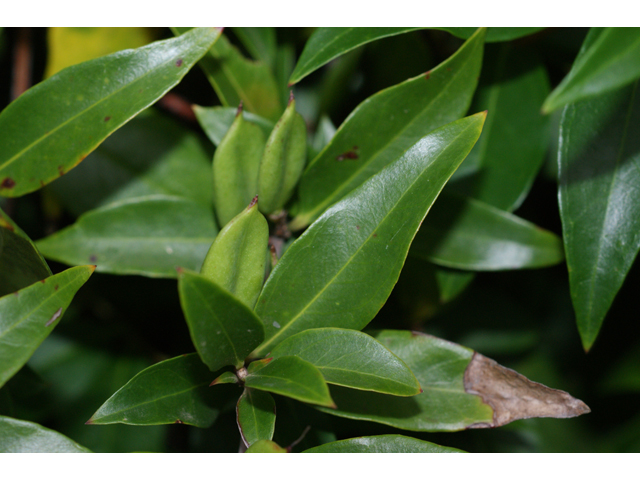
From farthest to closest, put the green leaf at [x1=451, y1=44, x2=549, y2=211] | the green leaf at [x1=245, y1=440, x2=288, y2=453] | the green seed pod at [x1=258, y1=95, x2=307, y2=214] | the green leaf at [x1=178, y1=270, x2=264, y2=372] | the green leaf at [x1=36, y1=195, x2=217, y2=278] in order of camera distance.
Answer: the green leaf at [x1=451, y1=44, x2=549, y2=211] → the green leaf at [x1=36, y1=195, x2=217, y2=278] → the green seed pod at [x1=258, y1=95, x2=307, y2=214] → the green leaf at [x1=245, y1=440, x2=288, y2=453] → the green leaf at [x1=178, y1=270, x2=264, y2=372]

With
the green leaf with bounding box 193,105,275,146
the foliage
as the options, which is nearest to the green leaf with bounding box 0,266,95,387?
the foliage

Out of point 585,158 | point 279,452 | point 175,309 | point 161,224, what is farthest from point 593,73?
point 175,309

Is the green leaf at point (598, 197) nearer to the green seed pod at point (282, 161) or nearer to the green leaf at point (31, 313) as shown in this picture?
the green seed pod at point (282, 161)

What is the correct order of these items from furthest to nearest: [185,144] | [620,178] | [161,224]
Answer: [185,144]
[161,224]
[620,178]

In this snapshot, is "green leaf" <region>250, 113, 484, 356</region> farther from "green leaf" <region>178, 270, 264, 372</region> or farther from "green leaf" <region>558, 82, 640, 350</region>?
"green leaf" <region>558, 82, 640, 350</region>

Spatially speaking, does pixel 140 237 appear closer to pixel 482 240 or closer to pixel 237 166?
pixel 237 166

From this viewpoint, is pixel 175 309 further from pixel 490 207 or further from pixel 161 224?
pixel 490 207
